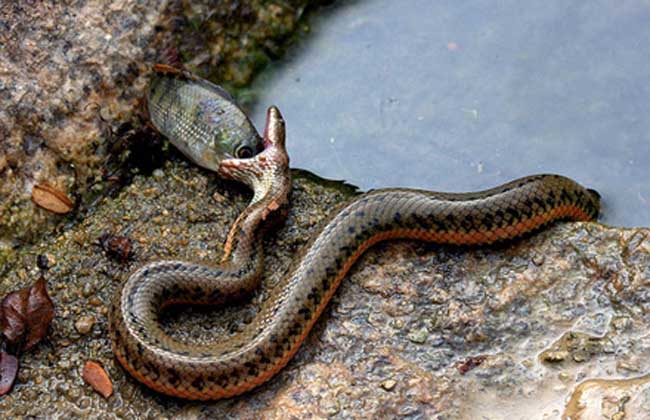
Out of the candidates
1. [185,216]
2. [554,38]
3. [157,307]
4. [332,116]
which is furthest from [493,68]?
[157,307]

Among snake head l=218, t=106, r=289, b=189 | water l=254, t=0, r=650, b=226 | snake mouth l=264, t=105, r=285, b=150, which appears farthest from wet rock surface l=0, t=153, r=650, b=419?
water l=254, t=0, r=650, b=226

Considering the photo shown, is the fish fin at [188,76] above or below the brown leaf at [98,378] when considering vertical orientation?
above

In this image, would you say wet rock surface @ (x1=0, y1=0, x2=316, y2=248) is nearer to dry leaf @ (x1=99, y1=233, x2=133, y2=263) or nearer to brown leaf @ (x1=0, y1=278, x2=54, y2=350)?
dry leaf @ (x1=99, y1=233, x2=133, y2=263)

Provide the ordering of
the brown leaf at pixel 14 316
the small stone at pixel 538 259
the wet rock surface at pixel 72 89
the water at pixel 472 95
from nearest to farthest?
the brown leaf at pixel 14 316 → the small stone at pixel 538 259 → the wet rock surface at pixel 72 89 → the water at pixel 472 95

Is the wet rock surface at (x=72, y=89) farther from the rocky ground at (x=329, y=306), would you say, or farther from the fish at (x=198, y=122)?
the fish at (x=198, y=122)

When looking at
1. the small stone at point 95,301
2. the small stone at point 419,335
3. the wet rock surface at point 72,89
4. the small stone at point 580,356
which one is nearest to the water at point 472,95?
the wet rock surface at point 72,89

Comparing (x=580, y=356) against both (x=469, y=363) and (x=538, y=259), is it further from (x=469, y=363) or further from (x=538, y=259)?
(x=538, y=259)
